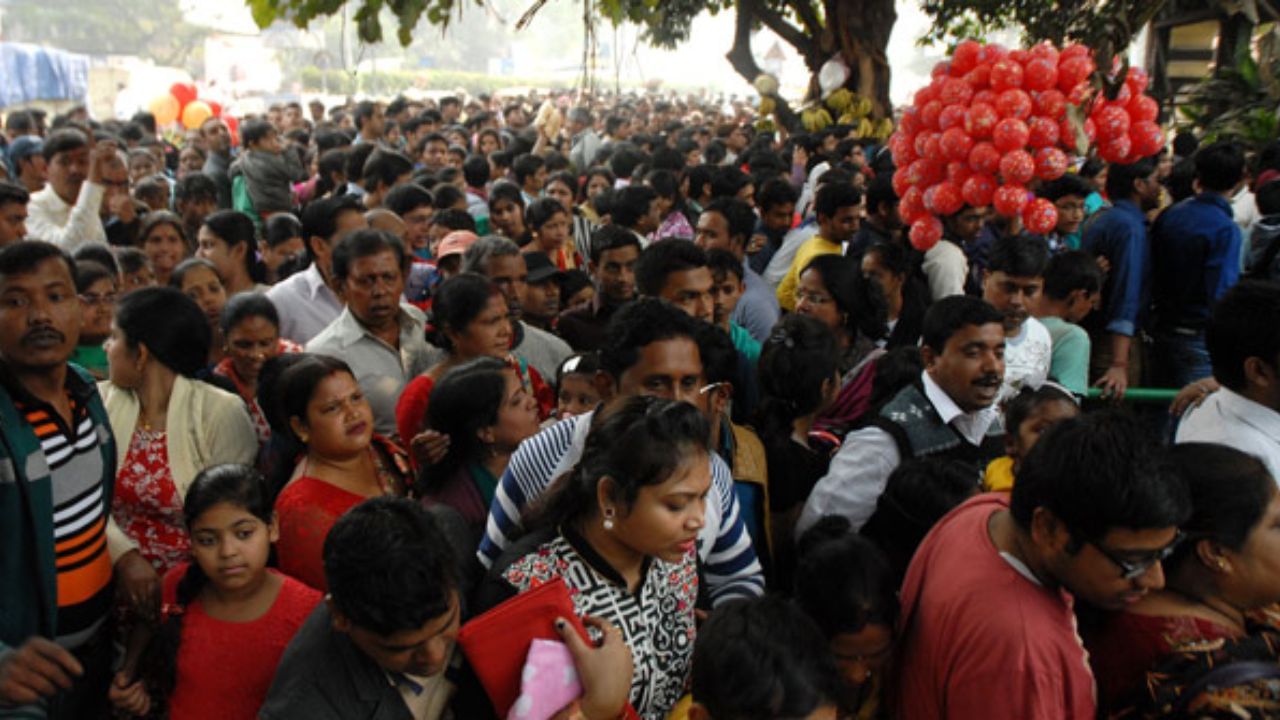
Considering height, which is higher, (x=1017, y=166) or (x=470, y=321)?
(x=1017, y=166)

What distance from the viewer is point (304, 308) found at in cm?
422

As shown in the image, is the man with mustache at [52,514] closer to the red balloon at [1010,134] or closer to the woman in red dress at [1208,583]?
the woman in red dress at [1208,583]

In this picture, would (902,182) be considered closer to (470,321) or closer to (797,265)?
(797,265)

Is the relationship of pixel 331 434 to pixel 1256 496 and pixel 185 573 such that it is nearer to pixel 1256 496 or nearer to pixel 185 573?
pixel 185 573

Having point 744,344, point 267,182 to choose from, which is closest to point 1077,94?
point 744,344

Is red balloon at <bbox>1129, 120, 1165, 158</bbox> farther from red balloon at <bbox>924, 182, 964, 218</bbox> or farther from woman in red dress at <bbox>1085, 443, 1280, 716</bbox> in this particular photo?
woman in red dress at <bbox>1085, 443, 1280, 716</bbox>

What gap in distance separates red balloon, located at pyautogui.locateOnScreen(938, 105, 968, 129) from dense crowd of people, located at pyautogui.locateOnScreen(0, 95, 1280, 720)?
630 mm

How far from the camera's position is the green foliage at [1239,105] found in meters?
8.31

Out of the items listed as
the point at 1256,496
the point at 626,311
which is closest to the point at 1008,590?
the point at 1256,496

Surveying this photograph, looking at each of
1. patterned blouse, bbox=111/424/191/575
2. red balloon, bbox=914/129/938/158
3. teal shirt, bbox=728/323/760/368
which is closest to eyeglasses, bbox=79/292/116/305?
patterned blouse, bbox=111/424/191/575

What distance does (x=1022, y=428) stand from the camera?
2652mm

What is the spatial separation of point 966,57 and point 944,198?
65 cm

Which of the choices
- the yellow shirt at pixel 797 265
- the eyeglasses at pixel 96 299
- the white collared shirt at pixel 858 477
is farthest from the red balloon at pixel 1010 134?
the eyeglasses at pixel 96 299

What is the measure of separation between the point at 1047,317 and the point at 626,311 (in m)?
2.25
